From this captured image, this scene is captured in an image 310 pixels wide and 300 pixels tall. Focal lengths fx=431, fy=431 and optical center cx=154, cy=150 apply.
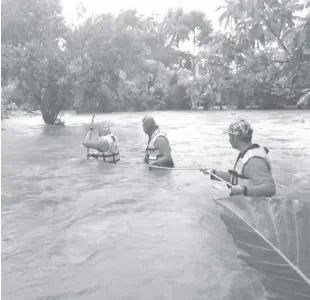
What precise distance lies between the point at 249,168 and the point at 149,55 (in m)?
33.7

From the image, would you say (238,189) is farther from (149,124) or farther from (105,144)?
(105,144)

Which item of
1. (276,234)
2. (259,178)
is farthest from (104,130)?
(276,234)

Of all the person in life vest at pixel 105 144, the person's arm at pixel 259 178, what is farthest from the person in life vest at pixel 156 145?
the person's arm at pixel 259 178

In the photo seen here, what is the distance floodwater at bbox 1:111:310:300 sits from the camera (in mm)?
3980

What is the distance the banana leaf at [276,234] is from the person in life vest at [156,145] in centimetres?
633

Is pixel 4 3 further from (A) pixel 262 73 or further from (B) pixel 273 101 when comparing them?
(B) pixel 273 101

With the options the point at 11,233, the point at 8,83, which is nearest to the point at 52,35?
the point at 8,83

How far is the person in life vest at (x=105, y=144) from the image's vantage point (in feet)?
29.3

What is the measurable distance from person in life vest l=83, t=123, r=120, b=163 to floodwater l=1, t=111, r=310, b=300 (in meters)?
0.41

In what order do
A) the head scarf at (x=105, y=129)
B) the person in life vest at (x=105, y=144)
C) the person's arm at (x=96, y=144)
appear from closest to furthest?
the person's arm at (x=96, y=144)
the person in life vest at (x=105, y=144)
the head scarf at (x=105, y=129)

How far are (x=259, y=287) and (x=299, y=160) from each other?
30.1ft

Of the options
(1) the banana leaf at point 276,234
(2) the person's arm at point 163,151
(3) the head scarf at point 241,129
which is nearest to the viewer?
(1) the banana leaf at point 276,234

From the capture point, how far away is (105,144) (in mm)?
9328

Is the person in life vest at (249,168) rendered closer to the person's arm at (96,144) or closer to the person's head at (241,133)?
the person's head at (241,133)
